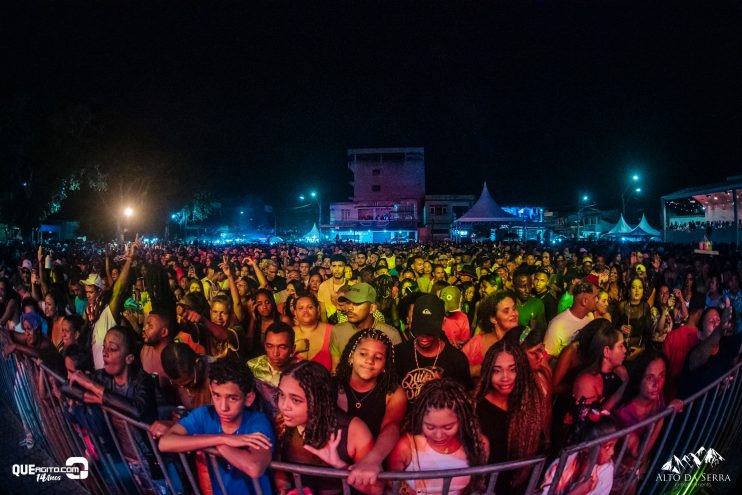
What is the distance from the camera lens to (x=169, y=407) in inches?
156

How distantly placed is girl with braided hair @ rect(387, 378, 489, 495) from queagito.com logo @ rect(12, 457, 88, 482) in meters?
2.30

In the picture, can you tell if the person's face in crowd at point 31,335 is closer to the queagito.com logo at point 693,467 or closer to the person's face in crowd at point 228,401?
the person's face in crowd at point 228,401

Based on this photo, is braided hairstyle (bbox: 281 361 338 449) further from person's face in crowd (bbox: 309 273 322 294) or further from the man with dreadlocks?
person's face in crowd (bbox: 309 273 322 294)

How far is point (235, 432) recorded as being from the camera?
10.1 feet

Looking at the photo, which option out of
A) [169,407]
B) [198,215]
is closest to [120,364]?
[169,407]

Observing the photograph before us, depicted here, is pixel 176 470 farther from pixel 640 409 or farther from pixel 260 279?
pixel 260 279

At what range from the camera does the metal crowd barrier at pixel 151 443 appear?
3.02 meters

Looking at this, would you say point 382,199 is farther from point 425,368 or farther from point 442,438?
point 442,438

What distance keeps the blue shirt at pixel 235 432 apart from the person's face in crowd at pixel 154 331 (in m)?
2.13

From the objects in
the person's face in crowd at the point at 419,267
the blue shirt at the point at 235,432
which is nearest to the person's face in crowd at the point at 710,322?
the blue shirt at the point at 235,432

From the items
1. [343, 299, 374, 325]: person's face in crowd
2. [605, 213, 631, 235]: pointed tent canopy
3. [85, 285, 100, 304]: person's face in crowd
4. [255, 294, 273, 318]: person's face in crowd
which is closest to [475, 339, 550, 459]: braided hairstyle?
[343, 299, 374, 325]: person's face in crowd

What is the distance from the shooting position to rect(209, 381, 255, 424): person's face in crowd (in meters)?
3.10

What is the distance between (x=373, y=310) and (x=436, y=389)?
9.46 feet

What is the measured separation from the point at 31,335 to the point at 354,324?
335 cm
